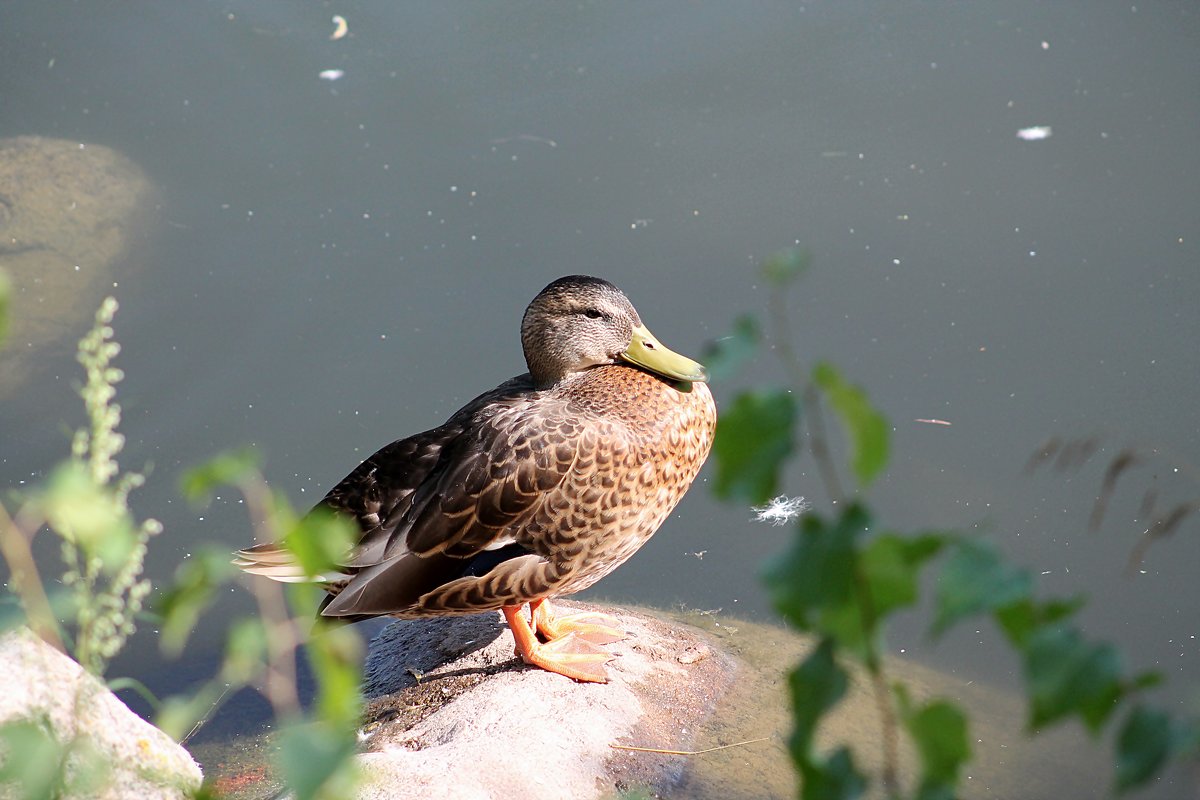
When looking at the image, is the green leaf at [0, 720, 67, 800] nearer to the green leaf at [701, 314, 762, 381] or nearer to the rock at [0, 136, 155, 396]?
the green leaf at [701, 314, 762, 381]

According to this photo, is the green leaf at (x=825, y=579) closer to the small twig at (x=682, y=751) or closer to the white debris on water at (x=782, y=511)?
the small twig at (x=682, y=751)

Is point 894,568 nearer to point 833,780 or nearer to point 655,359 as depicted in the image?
point 833,780

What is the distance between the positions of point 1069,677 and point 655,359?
2.98 metres

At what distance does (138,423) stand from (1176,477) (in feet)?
15.6

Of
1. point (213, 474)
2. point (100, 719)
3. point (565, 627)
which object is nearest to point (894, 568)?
point (213, 474)

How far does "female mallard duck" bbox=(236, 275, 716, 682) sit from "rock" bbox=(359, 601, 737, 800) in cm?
14

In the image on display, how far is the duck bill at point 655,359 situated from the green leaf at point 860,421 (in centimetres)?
288

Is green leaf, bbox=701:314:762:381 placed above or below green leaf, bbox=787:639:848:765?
above

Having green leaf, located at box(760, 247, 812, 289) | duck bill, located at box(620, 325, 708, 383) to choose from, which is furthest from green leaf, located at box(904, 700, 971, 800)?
duck bill, located at box(620, 325, 708, 383)

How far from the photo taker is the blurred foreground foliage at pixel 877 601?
3.34 ft

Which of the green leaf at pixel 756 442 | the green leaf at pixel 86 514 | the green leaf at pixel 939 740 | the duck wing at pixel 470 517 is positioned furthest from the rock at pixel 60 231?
the green leaf at pixel 939 740

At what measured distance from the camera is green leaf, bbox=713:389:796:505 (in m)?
1.05

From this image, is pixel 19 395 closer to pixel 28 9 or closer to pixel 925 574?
pixel 28 9

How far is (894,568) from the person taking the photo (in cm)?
105
